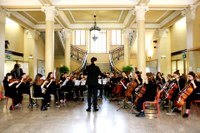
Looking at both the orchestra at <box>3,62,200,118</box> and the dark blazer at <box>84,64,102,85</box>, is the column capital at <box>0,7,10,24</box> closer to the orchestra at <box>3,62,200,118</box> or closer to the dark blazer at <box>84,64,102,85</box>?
the orchestra at <box>3,62,200,118</box>

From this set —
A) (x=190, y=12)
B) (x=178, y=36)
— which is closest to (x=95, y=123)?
(x=190, y=12)

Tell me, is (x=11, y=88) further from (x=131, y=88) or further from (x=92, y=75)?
(x=131, y=88)

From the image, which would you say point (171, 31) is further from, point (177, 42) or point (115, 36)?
point (115, 36)

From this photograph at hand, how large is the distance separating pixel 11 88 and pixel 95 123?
3455mm

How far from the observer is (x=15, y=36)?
1328cm

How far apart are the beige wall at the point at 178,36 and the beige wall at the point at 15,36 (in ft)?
32.6

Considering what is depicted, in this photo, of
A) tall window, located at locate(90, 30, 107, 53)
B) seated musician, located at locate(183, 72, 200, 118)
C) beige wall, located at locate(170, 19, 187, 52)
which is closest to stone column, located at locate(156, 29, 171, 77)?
beige wall, located at locate(170, 19, 187, 52)

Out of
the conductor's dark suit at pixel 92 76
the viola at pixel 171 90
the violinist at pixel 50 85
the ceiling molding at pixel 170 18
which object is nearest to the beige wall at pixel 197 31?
the ceiling molding at pixel 170 18

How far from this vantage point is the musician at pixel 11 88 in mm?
6707

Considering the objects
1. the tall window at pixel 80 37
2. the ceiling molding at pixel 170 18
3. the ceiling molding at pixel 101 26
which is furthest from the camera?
the tall window at pixel 80 37

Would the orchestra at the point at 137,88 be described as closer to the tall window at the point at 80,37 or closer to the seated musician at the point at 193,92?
the seated musician at the point at 193,92

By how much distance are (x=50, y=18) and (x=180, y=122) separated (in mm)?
6635

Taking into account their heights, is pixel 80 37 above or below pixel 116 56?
above

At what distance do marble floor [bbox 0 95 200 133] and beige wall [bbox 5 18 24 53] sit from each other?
300 inches
